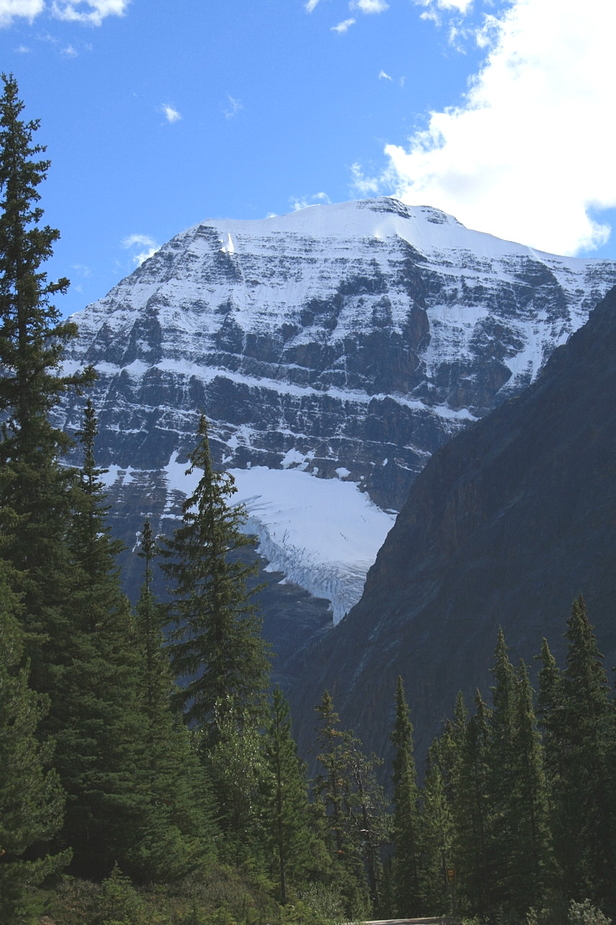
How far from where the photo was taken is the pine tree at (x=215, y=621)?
29.5 metres

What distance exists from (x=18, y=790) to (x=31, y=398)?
9347mm

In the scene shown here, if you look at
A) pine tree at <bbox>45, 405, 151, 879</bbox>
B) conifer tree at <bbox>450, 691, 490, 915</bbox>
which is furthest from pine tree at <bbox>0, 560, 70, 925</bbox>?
conifer tree at <bbox>450, 691, 490, 915</bbox>

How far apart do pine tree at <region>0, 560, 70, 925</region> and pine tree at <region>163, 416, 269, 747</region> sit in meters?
11.3

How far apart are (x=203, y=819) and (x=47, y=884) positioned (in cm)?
677

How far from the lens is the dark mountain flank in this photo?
123000 millimetres

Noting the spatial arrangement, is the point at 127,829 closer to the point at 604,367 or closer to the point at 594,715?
the point at 594,715

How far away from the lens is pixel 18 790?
16.8 m

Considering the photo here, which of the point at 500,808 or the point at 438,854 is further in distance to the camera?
the point at 438,854

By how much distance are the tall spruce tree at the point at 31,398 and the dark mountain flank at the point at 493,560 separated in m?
87.4

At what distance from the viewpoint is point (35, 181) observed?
940 inches

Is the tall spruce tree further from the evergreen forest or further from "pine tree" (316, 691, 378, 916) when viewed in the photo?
"pine tree" (316, 691, 378, 916)

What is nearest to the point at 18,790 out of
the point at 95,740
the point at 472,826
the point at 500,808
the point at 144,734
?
the point at 95,740

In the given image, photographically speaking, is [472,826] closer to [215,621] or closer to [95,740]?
[215,621]

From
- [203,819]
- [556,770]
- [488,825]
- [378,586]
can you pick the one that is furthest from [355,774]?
[378,586]
